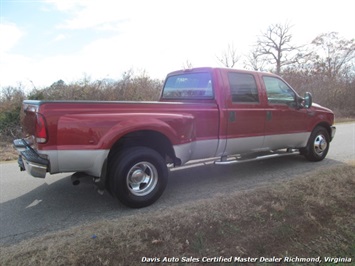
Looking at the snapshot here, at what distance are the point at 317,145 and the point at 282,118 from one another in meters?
1.36

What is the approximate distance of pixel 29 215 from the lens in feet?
12.4

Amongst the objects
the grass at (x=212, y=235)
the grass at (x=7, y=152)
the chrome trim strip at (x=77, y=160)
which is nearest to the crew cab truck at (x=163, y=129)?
the chrome trim strip at (x=77, y=160)

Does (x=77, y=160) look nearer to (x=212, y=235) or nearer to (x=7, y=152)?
(x=212, y=235)

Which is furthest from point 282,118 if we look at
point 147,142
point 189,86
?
point 147,142

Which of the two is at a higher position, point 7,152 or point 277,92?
point 277,92

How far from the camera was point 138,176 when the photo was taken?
389 cm

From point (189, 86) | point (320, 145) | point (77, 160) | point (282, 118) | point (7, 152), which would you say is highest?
point (189, 86)

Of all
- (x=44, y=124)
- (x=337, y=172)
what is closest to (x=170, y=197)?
(x=44, y=124)

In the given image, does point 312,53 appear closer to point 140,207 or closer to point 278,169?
point 278,169

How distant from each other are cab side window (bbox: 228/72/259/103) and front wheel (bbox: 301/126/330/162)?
1.91 meters

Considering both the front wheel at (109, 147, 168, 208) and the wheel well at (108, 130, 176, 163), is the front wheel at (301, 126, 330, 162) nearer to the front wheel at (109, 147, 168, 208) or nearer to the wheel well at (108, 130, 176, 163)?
the wheel well at (108, 130, 176, 163)

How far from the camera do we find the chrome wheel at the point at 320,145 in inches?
247

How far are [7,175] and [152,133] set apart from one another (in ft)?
11.8

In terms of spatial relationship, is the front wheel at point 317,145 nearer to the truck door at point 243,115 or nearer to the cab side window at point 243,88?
the truck door at point 243,115
